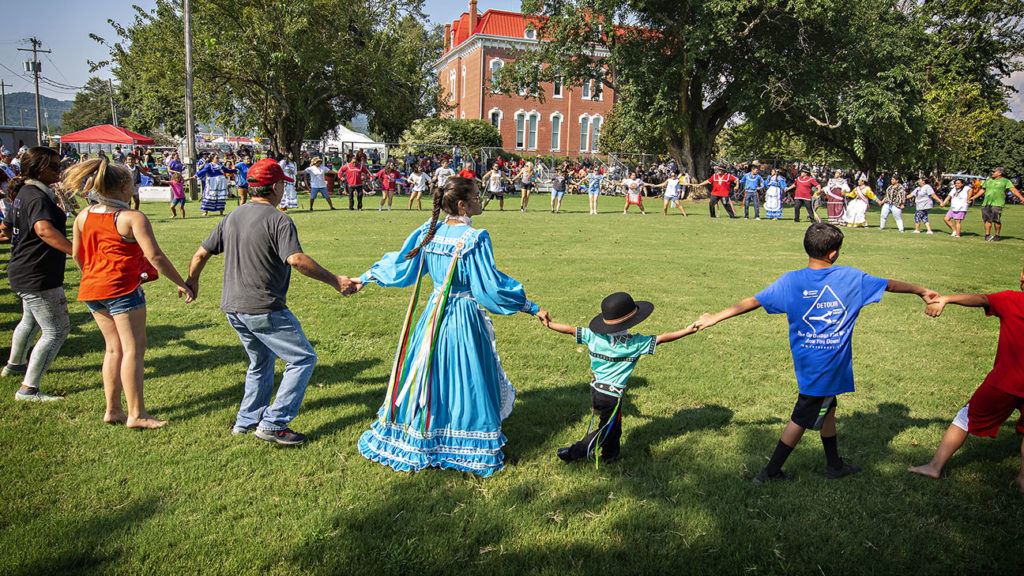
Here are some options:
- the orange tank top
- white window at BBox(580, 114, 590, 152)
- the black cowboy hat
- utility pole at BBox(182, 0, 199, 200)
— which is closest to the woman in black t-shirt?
the orange tank top

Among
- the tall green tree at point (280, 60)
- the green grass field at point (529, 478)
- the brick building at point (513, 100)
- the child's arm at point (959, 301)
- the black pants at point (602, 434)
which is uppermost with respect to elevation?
the brick building at point (513, 100)

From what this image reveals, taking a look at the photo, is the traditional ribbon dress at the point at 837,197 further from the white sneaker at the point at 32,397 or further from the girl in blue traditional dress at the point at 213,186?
the white sneaker at the point at 32,397

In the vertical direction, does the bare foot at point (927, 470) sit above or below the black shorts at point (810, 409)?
below

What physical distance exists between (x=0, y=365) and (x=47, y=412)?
1.86 m

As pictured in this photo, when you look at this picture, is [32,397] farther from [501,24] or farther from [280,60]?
[501,24]

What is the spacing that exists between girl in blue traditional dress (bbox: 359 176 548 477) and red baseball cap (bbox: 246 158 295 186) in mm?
1006

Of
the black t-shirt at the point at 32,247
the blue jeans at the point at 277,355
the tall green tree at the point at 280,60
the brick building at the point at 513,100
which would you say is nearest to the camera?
the blue jeans at the point at 277,355

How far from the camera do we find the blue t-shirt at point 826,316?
3.80m

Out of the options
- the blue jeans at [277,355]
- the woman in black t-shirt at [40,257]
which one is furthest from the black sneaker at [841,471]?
the woman in black t-shirt at [40,257]

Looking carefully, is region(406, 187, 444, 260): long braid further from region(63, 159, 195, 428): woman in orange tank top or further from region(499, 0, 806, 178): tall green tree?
region(499, 0, 806, 178): tall green tree

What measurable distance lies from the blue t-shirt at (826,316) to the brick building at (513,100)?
5588 cm

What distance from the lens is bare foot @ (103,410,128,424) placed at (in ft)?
15.3

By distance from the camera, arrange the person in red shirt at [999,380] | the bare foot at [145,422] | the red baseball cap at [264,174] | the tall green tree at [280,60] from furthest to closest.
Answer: the tall green tree at [280,60]
the bare foot at [145,422]
the red baseball cap at [264,174]
the person in red shirt at [999,380]

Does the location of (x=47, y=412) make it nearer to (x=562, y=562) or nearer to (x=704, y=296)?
(x=562, y=562)
